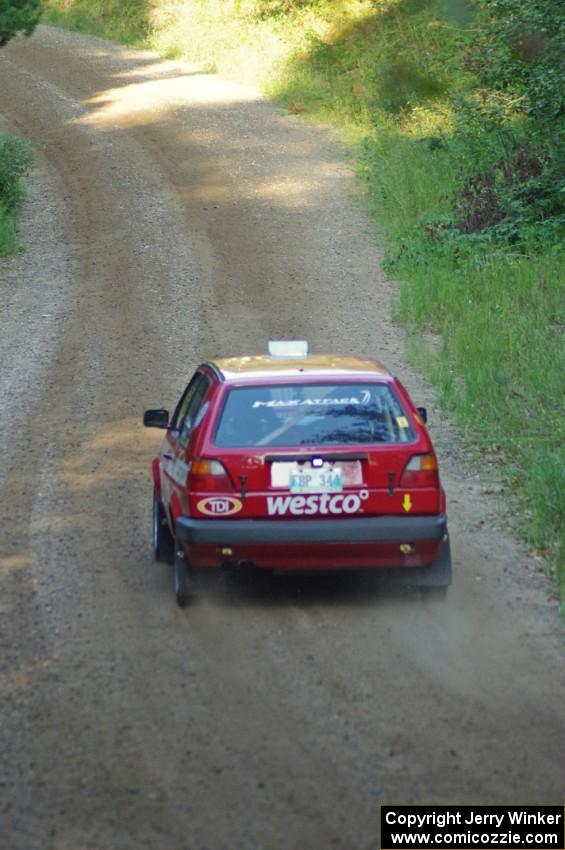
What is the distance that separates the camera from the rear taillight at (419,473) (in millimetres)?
8211

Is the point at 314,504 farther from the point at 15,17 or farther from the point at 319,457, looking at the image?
the point at 15,17

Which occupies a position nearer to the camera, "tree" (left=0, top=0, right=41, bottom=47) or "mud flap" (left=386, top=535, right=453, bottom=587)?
"mud flap" (left=386, top=535, right=453, bottom=587)

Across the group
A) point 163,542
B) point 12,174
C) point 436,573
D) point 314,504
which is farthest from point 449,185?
point 314,504

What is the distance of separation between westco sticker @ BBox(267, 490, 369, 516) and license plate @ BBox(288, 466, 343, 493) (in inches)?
1.5

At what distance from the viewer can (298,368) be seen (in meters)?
8.83

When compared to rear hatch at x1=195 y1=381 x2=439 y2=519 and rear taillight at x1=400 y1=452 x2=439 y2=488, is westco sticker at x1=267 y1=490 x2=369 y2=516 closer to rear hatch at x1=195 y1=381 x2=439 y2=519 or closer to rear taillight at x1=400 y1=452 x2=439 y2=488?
rear hatch at x1=195 y1=381 x2=439 y2=519

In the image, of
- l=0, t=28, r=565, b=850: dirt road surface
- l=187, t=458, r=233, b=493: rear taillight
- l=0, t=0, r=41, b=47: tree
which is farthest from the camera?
l=0, t=0, r=41, b=47: tree

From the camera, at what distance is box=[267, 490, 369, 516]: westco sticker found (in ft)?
26.7

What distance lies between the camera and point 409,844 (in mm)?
5289

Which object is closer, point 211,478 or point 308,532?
point 308,532

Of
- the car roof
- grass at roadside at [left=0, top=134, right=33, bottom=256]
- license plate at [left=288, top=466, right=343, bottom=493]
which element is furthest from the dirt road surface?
grass at roadside at [left=0, top=134, right=33, bottom=256]

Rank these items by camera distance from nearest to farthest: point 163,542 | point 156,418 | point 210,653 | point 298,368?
point 210,653 → point 298,368 → point 163,542 → point 156,418

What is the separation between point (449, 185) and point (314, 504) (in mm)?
15795

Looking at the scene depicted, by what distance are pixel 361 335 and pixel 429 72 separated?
11462 mm
